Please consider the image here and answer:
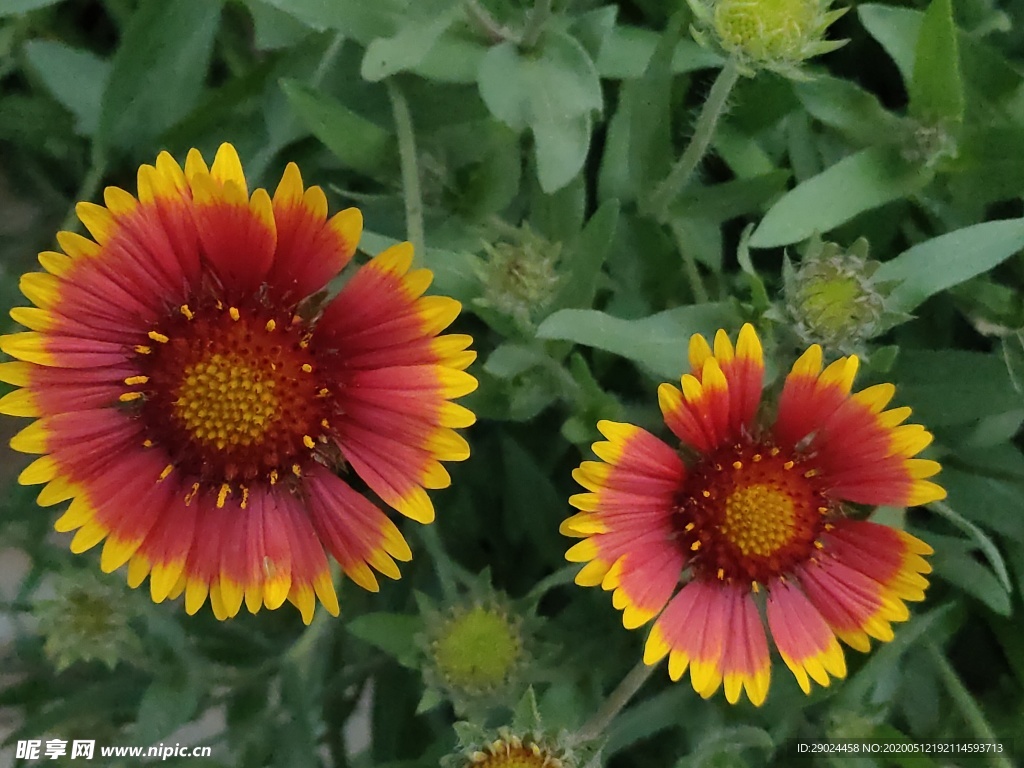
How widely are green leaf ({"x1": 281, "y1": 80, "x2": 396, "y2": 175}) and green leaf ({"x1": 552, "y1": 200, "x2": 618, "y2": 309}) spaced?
24 cm

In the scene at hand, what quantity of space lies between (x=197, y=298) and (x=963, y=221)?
2.90ft

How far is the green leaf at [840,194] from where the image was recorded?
94 centimetres

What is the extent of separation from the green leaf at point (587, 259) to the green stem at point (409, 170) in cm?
16

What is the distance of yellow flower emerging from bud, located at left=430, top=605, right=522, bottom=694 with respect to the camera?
0.93m

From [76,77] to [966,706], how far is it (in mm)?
1349

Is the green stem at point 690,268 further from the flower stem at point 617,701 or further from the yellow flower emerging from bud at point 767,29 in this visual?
the flower stem at point 617,701

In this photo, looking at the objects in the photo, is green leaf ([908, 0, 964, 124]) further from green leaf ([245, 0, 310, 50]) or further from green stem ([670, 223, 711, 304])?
green leaf ([245, 0, 310, 50])

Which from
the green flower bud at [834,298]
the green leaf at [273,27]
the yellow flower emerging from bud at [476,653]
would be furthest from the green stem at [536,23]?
the yellow flower emerging from bud at [476,653]

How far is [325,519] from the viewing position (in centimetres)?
90

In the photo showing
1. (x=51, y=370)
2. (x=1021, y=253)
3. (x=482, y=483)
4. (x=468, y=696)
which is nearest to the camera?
(x=51, y=370)

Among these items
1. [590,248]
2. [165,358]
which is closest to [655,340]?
[590,248]

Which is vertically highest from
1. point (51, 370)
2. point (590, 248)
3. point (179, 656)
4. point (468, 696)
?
point (590, 248)

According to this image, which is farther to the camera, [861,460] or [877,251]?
[877,251]

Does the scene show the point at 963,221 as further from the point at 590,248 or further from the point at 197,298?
the point at 197,298
